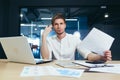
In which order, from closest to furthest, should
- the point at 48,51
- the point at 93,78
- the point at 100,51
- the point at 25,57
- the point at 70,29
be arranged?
1. the point at 93,78
2. the point at 25,57
3. the point at 100,51
4. the point at 48,51
5. the point at 70,29

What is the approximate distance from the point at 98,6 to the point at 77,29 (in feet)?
1.95

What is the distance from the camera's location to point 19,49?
154cm

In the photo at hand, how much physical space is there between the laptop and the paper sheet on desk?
463mm

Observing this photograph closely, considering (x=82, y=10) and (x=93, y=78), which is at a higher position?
(x=82, y=10)

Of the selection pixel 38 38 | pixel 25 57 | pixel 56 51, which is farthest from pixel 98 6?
pixel 25 57

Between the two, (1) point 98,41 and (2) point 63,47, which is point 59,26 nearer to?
(2) point 63,47

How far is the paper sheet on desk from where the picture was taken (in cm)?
160

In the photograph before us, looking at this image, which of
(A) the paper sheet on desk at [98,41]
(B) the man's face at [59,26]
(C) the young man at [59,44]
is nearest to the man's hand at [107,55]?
(A) the paper sheet on desk at [98,41]

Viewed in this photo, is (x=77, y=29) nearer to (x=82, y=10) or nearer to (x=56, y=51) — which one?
(x=82, y=10)

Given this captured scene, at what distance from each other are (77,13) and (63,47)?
191cm

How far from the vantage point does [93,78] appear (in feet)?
3.44

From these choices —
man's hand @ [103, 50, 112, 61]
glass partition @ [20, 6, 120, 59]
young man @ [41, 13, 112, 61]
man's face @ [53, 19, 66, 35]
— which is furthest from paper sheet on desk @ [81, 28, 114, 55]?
glass partition @ [20, 6, 120, 59]

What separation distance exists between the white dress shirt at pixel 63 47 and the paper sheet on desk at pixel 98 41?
473mm

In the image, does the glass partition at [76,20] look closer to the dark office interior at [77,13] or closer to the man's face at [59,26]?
the dark office interior at [77,13]
